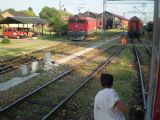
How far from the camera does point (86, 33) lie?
4597 centimetres

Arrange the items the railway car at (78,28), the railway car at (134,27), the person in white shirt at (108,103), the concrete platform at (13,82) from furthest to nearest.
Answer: the railway car at (134,27) < the railway car at (78,28) < the concrete platform at (13,82) < the person in white shirt at (108,103)

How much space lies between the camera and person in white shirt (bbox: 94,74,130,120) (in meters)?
4.70

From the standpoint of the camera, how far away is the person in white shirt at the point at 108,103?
4699 mm

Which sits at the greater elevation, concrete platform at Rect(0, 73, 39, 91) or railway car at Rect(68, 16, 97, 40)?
railway car at Rect(68, 16, 97, 40)

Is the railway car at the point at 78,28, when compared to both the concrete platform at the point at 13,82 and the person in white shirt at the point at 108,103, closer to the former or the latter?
the concrete platform at the point at 13,82

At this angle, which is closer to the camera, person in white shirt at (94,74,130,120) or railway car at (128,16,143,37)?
person in white shirt at (94,74,130,120)

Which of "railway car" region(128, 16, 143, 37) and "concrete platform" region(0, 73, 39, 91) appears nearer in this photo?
"concrete platform" region(0, 73, 39, 91)

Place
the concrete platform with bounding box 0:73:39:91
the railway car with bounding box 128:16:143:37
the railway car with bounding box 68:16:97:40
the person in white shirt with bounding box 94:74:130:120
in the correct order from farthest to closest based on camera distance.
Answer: the railway car with bounding box 128:16:143:37
the railway car with bounding box 68:16:97:40
the concrete platform with bounding box 0:73:39:91
the person in white shirt with bounding box 94:74:130:120

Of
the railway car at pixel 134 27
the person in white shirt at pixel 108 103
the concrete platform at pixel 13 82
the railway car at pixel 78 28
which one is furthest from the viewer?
the railway car at pixel 134 27

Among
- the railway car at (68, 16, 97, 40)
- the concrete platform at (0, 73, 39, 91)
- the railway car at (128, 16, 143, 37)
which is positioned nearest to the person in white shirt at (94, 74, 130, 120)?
the concrete platform at (0, 73, 39, 91)

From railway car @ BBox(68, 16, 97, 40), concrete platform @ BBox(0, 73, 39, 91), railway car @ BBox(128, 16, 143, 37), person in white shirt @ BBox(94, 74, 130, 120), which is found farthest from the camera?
railway car @ BBox(128, 16, 143, 37)

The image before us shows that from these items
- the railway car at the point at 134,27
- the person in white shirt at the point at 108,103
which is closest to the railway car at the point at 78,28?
the railway car at the point at 134,27

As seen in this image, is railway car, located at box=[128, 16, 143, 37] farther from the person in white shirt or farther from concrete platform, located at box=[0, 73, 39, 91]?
the person in white shirt

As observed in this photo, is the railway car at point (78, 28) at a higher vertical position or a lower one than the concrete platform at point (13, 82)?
higher
